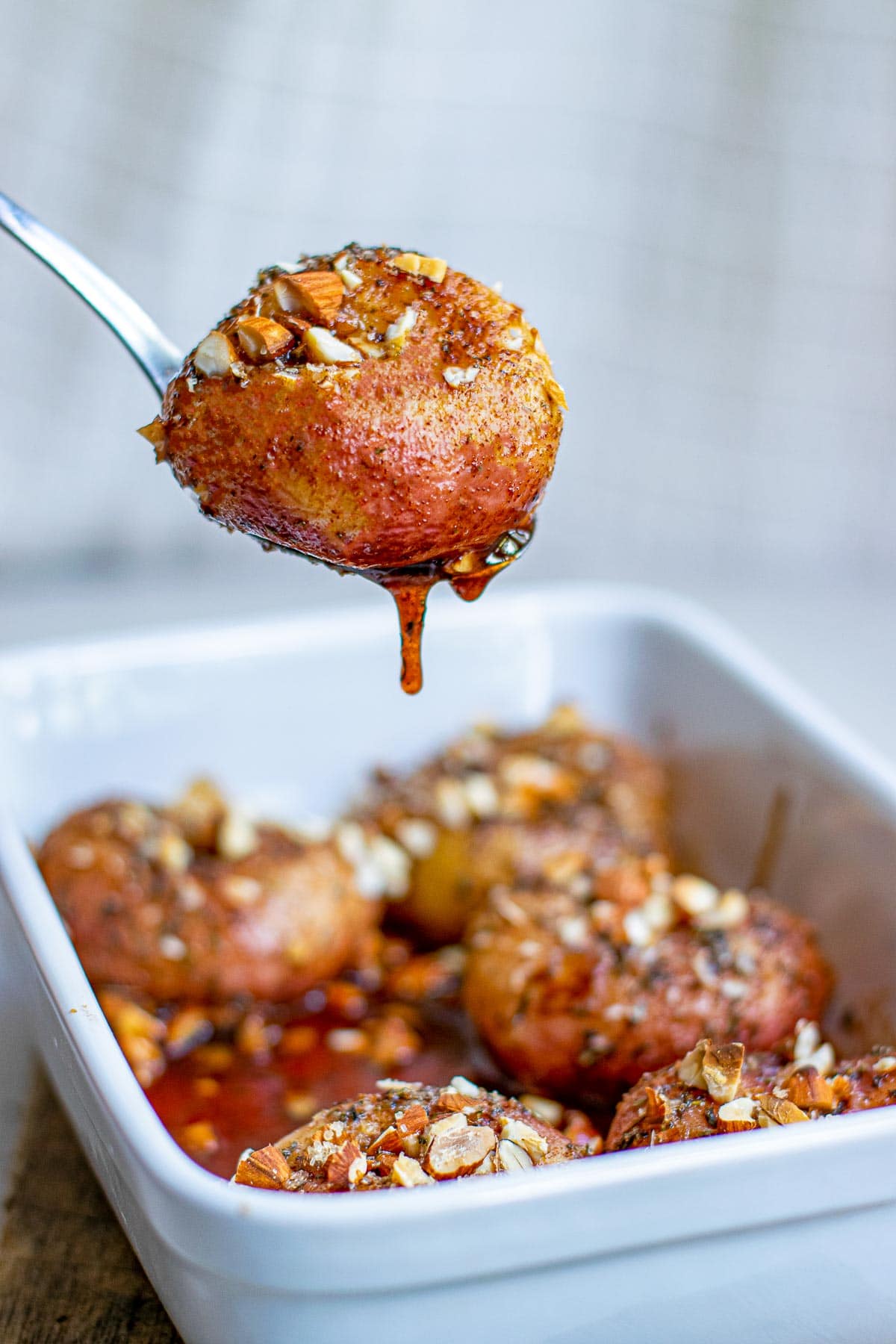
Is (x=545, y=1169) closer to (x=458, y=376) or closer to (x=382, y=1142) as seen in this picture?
(x=382, y=1142)

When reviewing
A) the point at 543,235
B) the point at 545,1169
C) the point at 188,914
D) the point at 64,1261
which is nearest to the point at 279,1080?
the point at 188,914

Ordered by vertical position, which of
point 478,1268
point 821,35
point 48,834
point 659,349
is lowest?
point 48,834

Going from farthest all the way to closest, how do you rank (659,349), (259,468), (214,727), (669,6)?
(659,349)
(669,6)
(214,727)
(259,468)

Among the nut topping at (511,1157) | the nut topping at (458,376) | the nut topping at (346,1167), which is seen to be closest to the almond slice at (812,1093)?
the nut topping at (511,1157)

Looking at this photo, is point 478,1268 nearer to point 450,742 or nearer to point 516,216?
point 450,742

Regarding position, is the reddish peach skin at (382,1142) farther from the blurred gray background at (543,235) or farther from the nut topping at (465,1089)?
the blurred gray background at (543,235)

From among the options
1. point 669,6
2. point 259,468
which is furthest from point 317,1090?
point 669,6
